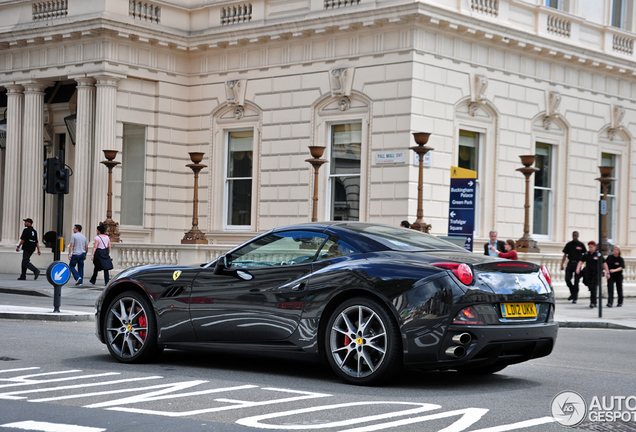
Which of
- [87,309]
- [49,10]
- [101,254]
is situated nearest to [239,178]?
[101,254]

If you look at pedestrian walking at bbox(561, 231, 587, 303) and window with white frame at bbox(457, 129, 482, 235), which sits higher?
window with white frame at bbox(457, 129, 482, 235)

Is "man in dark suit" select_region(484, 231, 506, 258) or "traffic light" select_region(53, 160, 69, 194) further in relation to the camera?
"man in dark suit" select_region(484, 231, 506, 258)


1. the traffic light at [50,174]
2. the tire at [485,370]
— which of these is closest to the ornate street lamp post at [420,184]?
the traffic light at [50,174]

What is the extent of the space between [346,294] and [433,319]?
2.84ft

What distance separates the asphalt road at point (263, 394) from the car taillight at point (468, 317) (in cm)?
60

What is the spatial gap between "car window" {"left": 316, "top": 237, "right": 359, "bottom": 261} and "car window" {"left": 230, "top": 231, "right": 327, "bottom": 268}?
0.06 metres

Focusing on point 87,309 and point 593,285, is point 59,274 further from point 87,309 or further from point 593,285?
point 593,285

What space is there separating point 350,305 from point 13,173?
23132mm

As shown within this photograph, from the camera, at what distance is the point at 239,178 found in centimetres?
2816

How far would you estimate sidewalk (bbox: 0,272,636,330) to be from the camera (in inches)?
615

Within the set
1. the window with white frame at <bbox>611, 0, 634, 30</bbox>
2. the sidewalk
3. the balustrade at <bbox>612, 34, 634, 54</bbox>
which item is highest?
the window with white frame at <bbox>611, 0, 634, 30</bbox>

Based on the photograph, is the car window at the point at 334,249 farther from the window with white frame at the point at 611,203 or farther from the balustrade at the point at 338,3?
the window with white frame at the point at 611,203

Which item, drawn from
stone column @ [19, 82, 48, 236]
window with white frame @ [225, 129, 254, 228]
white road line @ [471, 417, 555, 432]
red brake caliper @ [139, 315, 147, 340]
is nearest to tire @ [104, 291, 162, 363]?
red brake caliper @ [139, 315, 147, 340]

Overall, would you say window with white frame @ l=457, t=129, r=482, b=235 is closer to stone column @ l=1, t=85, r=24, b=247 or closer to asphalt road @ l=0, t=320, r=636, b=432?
stone column @ l=1, t=85, r=24, b=247
